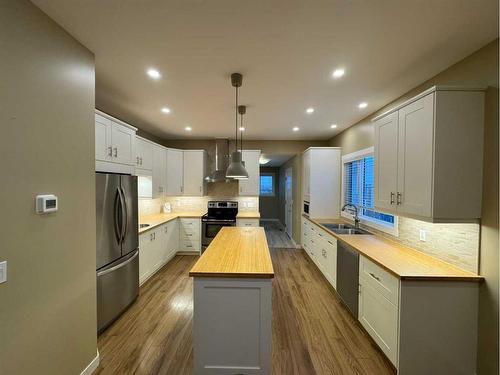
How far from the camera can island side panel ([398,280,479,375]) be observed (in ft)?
5.79

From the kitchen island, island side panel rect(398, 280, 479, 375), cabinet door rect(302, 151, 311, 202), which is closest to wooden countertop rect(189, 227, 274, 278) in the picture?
the kitchen island

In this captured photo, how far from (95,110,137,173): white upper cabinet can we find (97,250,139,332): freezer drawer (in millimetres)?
1101

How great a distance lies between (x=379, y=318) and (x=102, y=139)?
10.9ft

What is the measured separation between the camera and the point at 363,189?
373 centimetres

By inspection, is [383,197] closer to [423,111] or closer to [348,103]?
[423,111]

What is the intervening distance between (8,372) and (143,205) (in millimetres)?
3558

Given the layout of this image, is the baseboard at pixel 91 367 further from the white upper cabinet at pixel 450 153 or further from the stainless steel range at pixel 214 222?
the white upper cabinet at pixel 450 153

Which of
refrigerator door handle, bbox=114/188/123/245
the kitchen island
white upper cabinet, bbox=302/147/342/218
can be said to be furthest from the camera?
white upper cabinet, bbox=302/147/342/218

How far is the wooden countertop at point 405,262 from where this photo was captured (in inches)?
69.9

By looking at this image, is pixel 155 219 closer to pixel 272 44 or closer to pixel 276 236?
pixel 272 44

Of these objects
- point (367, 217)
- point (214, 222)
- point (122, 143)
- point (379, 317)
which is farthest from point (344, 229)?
point (122, 143)

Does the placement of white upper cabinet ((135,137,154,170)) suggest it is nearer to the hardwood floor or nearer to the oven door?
the oven door

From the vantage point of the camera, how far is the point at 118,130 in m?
2.64

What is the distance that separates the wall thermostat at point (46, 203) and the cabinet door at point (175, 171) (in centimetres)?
348
